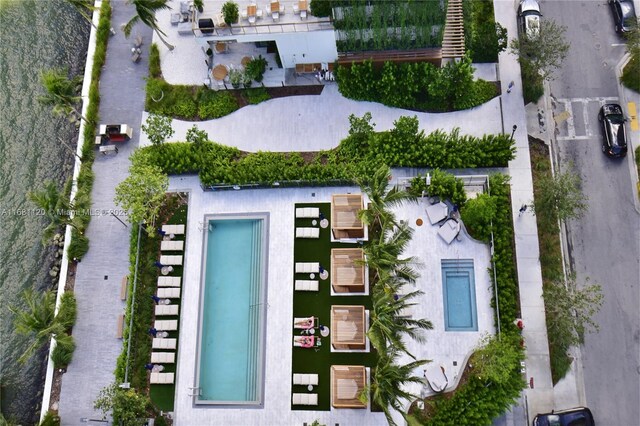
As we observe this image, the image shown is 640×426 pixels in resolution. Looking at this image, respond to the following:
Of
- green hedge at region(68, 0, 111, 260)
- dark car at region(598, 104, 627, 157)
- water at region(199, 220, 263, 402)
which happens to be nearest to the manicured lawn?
water at region(199, 220, 263, 402)

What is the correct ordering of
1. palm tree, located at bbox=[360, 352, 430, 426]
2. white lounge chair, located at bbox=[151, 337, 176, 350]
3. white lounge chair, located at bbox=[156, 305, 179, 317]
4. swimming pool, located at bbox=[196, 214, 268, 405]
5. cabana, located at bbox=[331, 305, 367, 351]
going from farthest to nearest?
white lounge chair, located at bbox=[156, 305, 179, 317] < white lounge chair, located at bbox=[151, 337, 176, 350] < swimming pool, located at bbox=[196, 214, 268, 405] < cabana, located at bbox=[331, 305, 367, 351] < palm tree, located at bbox=[360, 352, 430, 426]

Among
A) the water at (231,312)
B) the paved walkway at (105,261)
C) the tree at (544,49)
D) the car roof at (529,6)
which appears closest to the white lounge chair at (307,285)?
the water at (231,312)

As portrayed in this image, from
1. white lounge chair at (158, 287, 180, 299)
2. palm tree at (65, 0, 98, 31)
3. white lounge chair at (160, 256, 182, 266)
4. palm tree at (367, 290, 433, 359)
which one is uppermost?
palm tree at (65, 0, 98, 31)

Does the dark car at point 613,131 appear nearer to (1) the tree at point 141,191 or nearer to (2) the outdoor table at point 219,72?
(2) the outdoor table at point 219,72

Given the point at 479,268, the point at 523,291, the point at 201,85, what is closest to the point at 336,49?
the point at 201,85

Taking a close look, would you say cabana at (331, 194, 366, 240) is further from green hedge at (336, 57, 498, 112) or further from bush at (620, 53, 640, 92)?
bush at (620, 53, 640, 92)

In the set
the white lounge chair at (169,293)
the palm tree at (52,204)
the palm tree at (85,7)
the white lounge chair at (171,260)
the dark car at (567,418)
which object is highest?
the palm tree at (85,7)

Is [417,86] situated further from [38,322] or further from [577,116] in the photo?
[38,322]
